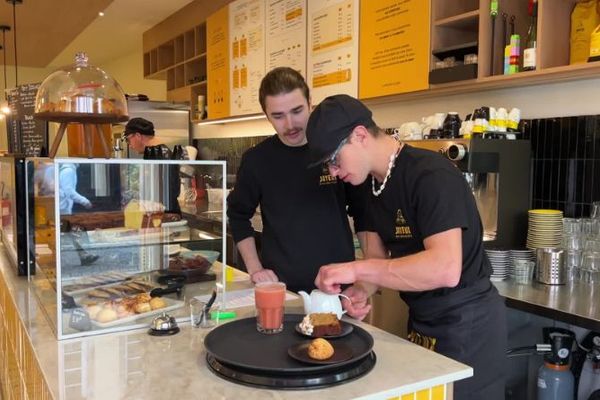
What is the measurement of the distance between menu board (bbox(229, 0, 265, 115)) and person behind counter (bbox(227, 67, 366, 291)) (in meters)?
2.51

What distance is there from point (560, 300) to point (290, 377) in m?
1.35

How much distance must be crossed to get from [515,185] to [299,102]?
4.02 feet

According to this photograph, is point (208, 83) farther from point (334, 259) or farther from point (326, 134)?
point (326, 134)

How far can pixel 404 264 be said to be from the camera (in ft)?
4.29

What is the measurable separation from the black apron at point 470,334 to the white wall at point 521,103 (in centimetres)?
146

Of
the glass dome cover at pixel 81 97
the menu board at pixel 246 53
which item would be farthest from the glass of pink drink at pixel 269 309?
the menu board at pixel 246 53

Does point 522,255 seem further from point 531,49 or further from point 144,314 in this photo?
point 144,314

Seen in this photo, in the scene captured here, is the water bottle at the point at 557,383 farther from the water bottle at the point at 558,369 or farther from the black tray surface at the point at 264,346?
the black tray surface at the point at 264,346

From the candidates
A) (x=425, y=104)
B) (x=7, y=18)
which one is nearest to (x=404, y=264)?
(x=425, y=104)

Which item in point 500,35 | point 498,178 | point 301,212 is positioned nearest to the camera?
point 301,212

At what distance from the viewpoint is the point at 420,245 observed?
147 cm

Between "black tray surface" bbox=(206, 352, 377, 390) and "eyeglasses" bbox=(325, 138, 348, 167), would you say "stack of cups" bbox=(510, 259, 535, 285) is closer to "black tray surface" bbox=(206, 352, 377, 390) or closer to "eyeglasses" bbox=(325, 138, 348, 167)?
"eyeglasses" bbox=(325, 138, 348, 167)

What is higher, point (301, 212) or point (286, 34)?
point (286, 34)

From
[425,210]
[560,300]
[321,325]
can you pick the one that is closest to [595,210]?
[560,300]
